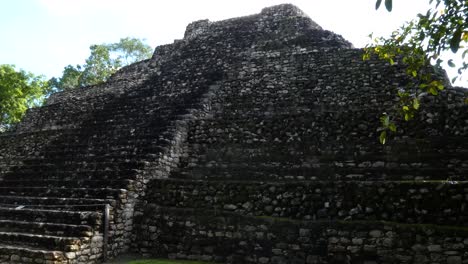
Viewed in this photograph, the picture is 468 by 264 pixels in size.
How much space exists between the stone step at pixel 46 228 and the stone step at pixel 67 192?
38.5 inches

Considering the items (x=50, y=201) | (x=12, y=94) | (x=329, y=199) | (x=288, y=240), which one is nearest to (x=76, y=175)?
(x=50, y=201)

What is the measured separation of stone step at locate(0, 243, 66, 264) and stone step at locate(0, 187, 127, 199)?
1624 mm

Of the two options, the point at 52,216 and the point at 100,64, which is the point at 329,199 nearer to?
the point at 52,216

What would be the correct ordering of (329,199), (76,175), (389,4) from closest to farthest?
(389,4) → (329,199) → (76,175)

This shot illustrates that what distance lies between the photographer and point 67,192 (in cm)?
888

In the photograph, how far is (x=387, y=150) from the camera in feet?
26.0

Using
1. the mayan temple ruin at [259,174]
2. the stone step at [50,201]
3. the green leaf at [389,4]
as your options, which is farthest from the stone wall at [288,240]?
the green leaf at [389,4]

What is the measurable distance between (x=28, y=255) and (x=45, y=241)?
377mm

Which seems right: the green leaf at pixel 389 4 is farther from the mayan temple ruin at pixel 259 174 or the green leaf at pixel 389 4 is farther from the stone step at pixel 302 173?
the stone step at pixel 302 173

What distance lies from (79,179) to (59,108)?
7026 millimetres

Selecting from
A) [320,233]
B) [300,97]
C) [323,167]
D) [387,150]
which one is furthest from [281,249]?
[300,97]

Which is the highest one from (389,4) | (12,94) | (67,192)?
(12,94)

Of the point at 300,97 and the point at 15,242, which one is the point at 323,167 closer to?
the point at 300,97

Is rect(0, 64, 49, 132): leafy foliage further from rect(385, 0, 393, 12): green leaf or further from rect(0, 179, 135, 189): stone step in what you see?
rect(385, 0, 393, 12): green leaf
